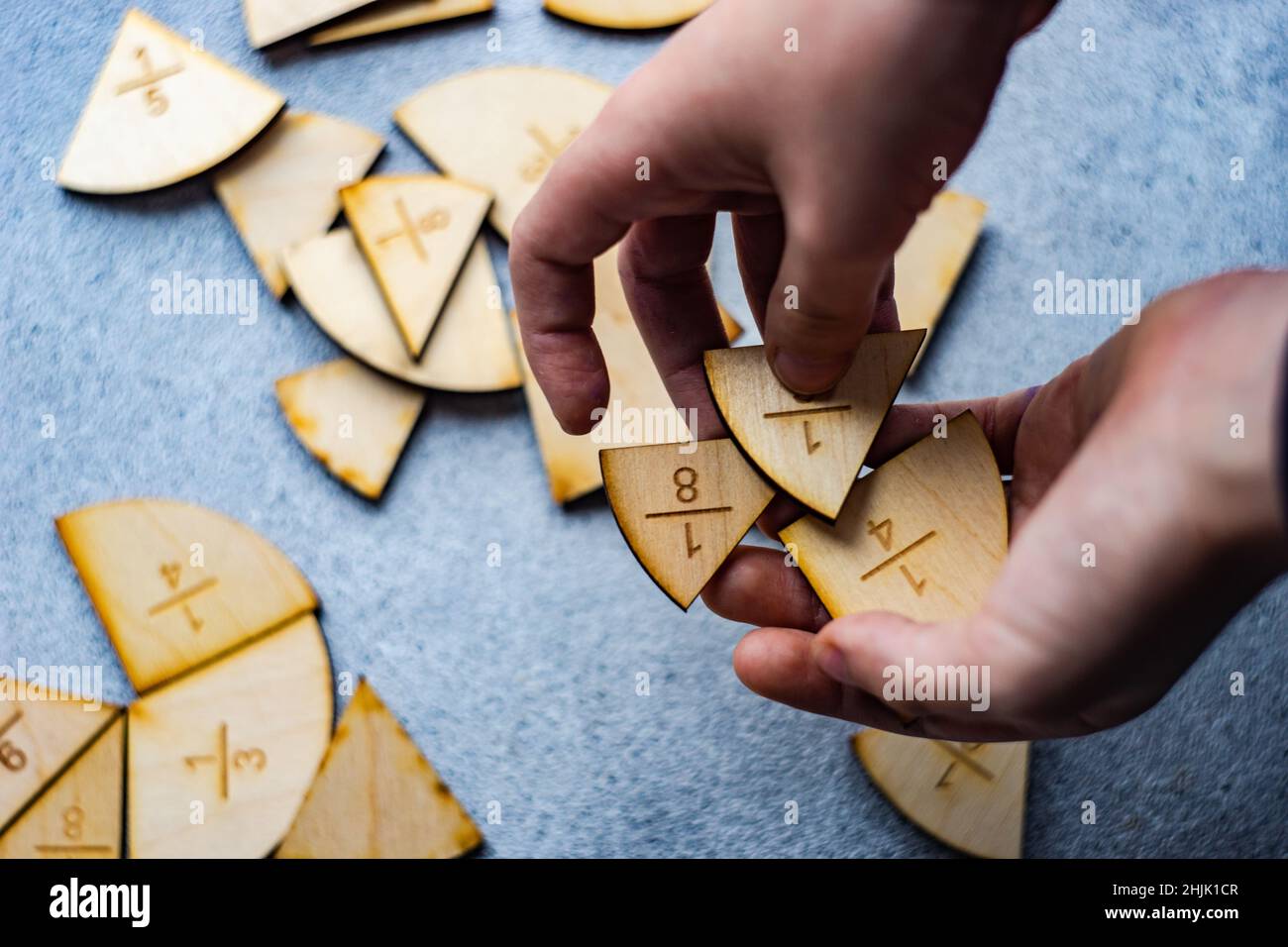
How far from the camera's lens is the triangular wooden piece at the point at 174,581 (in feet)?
2.96

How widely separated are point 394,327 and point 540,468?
196 mm

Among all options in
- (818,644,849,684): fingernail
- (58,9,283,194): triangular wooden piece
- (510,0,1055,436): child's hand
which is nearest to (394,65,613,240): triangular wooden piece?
(58,9,283,194): triangular wooden piece

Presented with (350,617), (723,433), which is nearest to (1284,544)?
(723,433)

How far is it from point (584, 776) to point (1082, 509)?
0.53 meters

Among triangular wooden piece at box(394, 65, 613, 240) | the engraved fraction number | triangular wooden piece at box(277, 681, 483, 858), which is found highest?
triangular wooden piece at box(394, 65, 613, 240)

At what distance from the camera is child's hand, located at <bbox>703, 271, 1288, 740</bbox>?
50 cm

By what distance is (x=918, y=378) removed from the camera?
0.98m

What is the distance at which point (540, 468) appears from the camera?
961 millimetres

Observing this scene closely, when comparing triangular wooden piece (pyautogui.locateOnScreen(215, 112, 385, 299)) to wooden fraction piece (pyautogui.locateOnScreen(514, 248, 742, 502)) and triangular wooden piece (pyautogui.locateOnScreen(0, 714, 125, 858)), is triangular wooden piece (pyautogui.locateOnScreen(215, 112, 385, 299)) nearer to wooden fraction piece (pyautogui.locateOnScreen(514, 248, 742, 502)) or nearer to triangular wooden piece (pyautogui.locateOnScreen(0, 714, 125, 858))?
wooden fraction piece (pyautogui.locateOnScreen(514, 248, 742, 502))

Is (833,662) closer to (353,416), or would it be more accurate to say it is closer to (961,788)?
(961,788)

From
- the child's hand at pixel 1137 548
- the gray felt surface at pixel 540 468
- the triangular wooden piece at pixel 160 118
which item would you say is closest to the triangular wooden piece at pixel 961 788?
the gray felt surface at pixel 540 468

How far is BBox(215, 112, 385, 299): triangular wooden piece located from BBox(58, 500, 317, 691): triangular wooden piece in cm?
25

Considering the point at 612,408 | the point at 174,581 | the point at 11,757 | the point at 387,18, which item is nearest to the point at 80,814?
the point at 11,757

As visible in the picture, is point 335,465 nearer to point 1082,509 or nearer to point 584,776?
point 584,776
